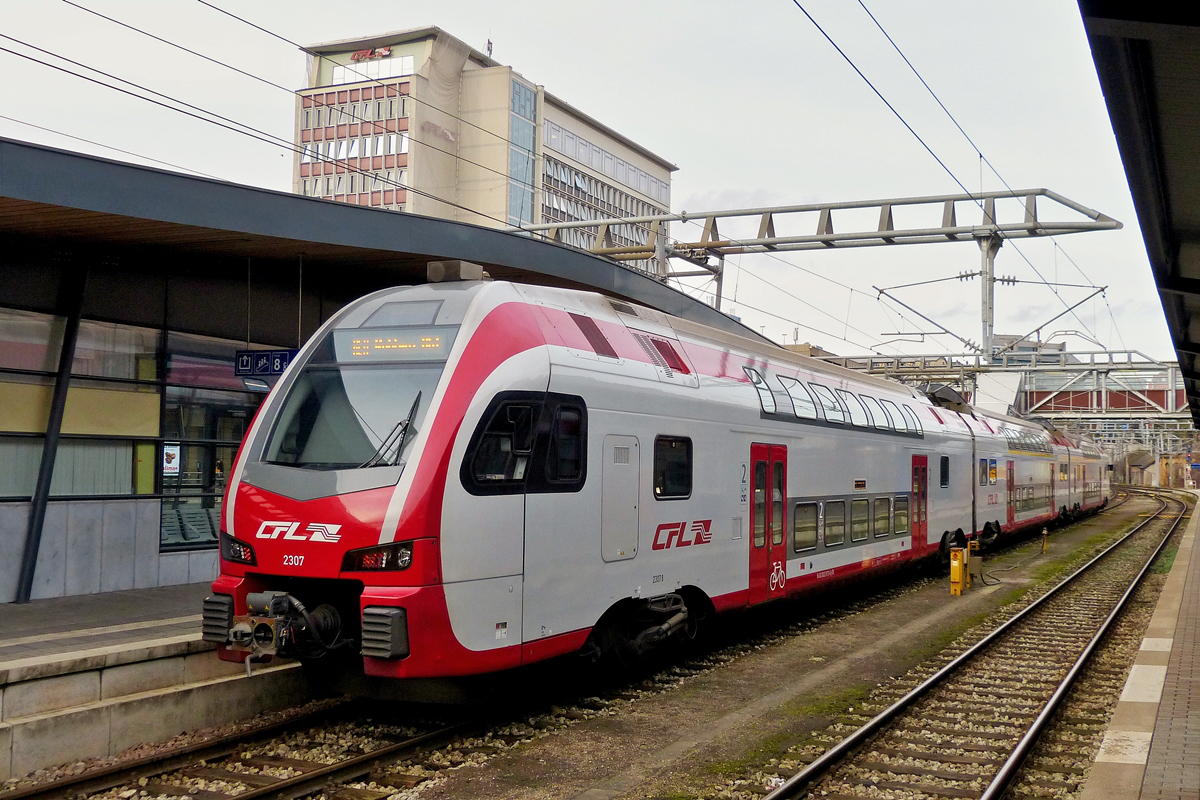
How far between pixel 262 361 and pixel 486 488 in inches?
255

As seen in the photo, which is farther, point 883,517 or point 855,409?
point 883,517

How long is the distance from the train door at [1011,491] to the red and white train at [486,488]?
55.3 feet

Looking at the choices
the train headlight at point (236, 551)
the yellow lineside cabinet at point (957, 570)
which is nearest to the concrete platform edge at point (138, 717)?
the train headlight at point (236, 551)

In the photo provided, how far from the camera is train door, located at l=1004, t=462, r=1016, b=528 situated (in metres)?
26.3

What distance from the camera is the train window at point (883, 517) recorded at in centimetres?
1614

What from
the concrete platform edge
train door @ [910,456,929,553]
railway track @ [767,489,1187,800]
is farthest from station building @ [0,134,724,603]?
railway track @ [767,489,1187,800]

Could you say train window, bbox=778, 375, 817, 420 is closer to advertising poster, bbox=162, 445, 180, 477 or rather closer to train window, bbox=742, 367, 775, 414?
train window, bbox=742, 367, 775, 414

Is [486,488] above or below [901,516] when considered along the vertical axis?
above

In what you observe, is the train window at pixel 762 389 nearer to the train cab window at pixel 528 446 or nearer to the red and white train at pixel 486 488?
the red and white train at pixel 486 488

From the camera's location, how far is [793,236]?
18391 mm

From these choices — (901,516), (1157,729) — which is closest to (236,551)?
(1157,729)

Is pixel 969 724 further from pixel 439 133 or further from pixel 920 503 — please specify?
pixel 439 133

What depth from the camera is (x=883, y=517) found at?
16438 millimetres

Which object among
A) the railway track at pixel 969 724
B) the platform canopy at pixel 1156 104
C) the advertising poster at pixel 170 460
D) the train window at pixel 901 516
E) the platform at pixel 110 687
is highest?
the platform canopy at pixel 1156 104
